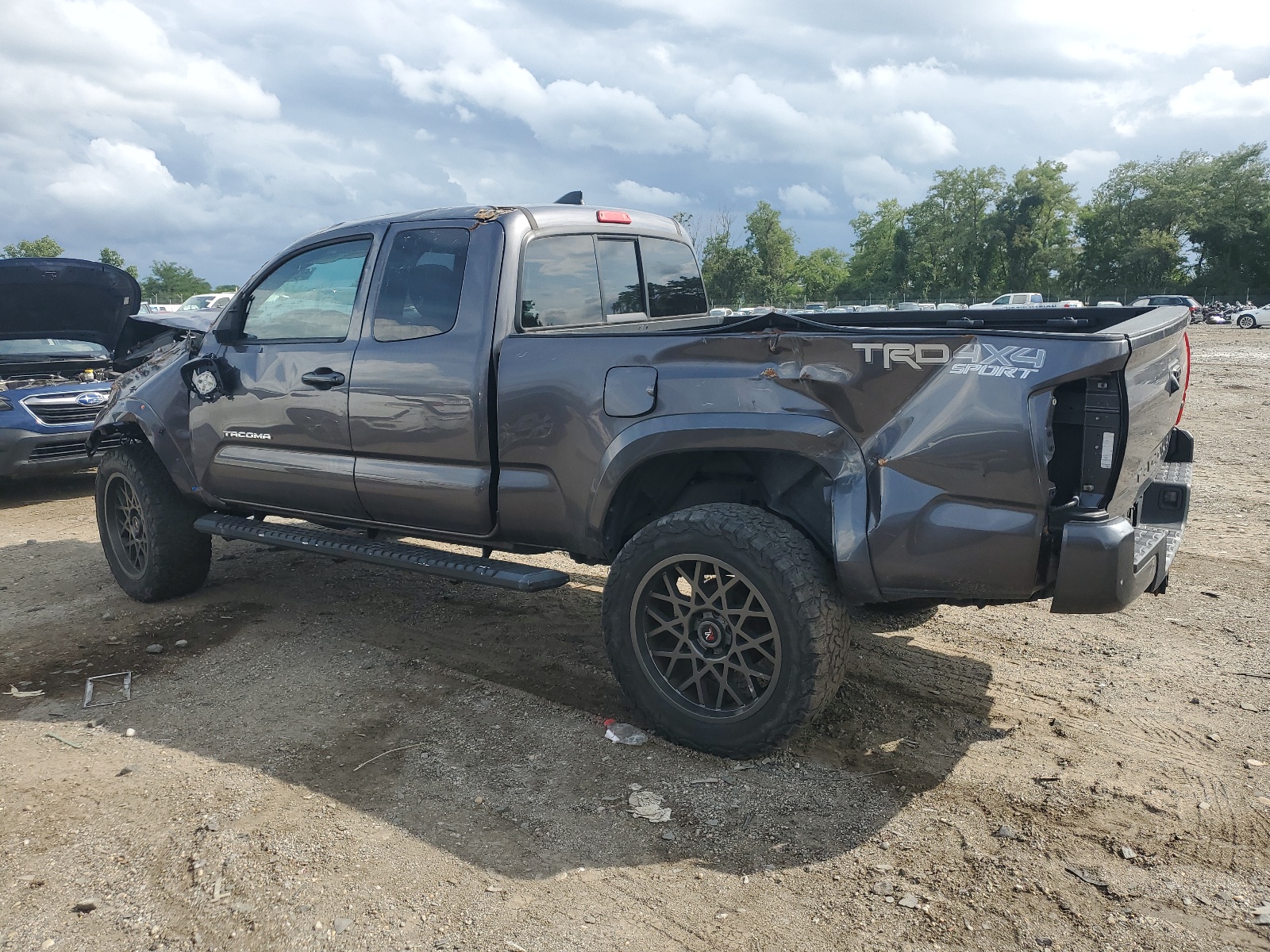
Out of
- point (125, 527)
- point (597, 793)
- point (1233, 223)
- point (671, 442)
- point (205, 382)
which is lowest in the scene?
point (597, 793)

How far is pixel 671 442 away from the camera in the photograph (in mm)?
3387

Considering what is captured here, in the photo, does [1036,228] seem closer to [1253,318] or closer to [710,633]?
[1253,318]

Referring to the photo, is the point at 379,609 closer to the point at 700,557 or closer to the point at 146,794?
the point at 146,794

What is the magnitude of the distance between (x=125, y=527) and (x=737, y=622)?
4183mm

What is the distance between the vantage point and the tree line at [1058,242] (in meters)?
58.3

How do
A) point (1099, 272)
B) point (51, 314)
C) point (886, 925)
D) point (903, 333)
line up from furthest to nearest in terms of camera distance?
point (1099, 272) < point (51, 314) < point (903, 333) < point (886, 925)

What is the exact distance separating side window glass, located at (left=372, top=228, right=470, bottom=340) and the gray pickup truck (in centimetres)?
1

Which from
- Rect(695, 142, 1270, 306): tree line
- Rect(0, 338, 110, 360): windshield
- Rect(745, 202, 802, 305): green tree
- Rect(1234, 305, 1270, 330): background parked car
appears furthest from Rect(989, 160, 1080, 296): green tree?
Rect(0, 338, 110, 360): windshield

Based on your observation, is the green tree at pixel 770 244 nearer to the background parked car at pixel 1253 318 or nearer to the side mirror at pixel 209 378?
the background parked car at pixel 1253 318

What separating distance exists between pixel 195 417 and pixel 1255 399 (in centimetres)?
1275

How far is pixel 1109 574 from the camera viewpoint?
2.73m

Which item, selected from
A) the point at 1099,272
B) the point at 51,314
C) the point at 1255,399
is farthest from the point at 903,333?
the point at 1099,272

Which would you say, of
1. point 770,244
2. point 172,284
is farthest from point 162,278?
point 770,244

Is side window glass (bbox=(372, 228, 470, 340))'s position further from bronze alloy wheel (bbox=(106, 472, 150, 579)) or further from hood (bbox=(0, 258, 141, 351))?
hood (bbox=(0, 258, 141, 351))
